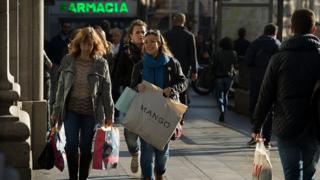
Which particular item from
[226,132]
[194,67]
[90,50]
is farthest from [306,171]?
[226,132]

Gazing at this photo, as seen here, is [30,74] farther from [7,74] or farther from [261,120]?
[261,120]

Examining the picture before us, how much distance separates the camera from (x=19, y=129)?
27.9 feet

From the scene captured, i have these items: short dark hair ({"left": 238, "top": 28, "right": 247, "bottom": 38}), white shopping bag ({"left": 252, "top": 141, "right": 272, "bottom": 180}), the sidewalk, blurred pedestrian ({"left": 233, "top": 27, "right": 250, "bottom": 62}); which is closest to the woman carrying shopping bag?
the sidewalk

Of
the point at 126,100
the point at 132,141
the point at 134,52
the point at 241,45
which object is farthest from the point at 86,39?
the point at 241,45

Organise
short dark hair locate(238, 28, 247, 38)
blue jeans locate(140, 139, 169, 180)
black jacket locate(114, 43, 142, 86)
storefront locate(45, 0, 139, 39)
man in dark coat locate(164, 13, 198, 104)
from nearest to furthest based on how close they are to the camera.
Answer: blue jeans locate(140, 139, 169, 180)
black jacket locate(114, 43, 142, 86)
man in dark coat locate(164, 13, 198, 104)
short dark hair locate(238, 28, 247, 38)
storefront locate(45, 0, 139, 39)

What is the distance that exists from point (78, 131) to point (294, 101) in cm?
251

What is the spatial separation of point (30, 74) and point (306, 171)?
14.0ft

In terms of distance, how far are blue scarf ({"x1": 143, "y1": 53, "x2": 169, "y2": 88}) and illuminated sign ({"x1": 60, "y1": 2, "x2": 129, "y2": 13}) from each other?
25.2 meters

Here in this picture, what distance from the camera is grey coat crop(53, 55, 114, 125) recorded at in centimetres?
830

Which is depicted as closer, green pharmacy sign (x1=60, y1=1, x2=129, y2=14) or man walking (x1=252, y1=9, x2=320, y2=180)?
man walking (x1=252, y1=9, x2=320, y2=180)

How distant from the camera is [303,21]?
6957 mm

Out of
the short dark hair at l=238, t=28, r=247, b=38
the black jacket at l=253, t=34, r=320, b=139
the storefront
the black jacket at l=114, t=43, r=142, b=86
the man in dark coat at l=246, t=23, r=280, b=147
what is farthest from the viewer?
the storefront

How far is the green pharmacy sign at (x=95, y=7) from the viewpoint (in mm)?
33656

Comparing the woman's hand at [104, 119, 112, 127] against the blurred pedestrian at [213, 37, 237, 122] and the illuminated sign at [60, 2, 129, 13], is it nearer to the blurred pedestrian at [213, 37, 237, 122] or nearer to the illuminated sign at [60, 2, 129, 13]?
the blurred pedestrian at [213, 37, 237, 122]
